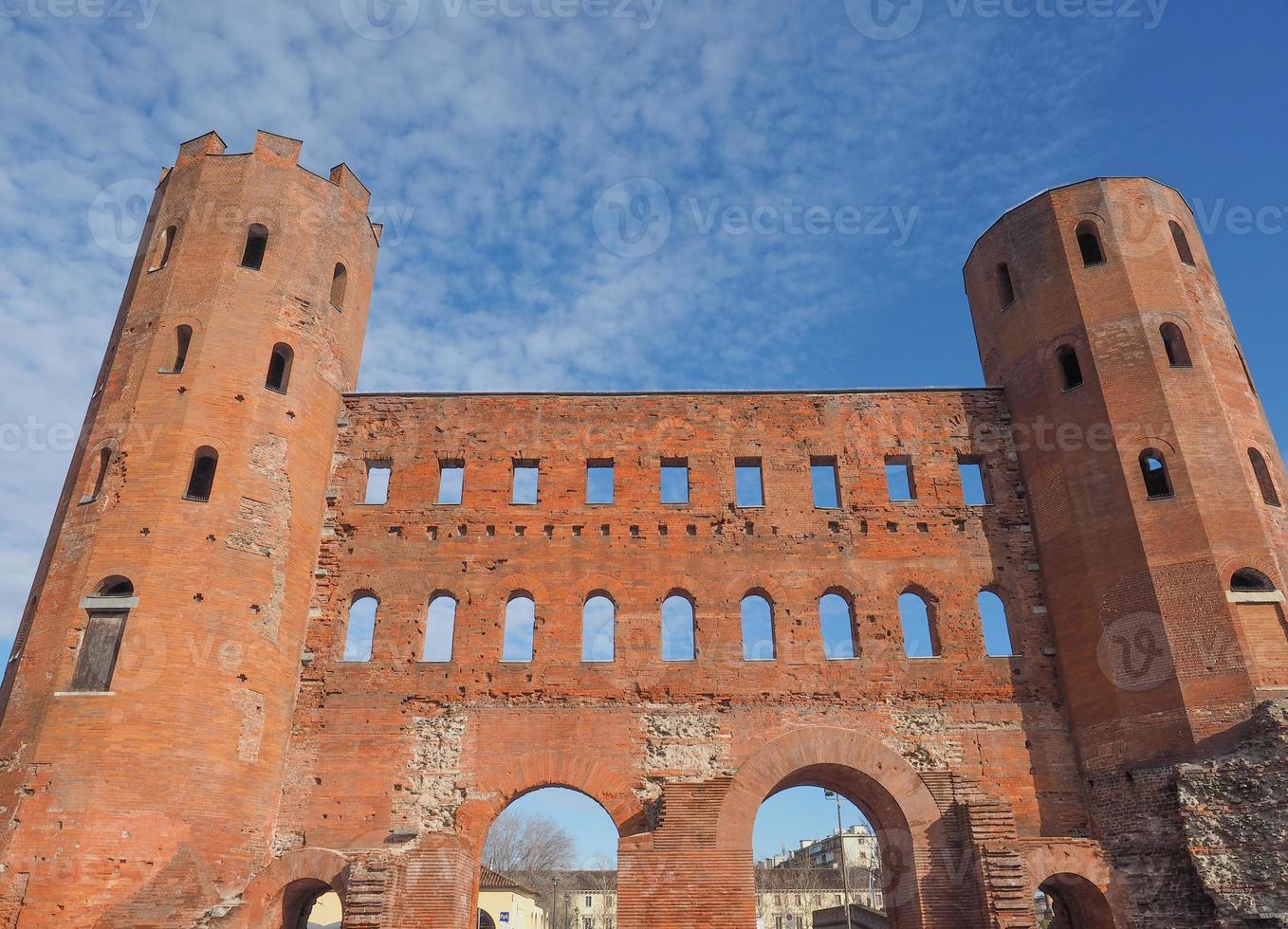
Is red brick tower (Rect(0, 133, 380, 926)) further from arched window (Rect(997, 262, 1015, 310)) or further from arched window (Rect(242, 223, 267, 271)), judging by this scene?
arched window (Rect(997, 262, 1015, 310))

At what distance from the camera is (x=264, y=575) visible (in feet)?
47.3

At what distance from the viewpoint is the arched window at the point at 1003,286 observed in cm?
1781

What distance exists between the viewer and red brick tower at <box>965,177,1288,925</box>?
506 inches

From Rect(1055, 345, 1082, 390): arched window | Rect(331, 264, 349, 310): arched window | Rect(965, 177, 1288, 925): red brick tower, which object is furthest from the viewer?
Rect(331, 264, 349, 310): arched window

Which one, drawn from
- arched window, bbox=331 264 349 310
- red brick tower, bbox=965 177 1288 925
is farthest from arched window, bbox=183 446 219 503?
red brick tower, bbox=965 177 1288 925

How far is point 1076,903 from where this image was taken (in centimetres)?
1362

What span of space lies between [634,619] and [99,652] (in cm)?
839

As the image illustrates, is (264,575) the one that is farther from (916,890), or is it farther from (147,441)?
(916,890)

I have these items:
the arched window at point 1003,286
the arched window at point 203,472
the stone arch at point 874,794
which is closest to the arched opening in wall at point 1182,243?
the arched window at point 1003,286

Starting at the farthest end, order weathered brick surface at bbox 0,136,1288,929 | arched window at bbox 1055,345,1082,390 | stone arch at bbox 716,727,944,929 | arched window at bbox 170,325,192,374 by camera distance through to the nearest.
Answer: arched window at bbox 1055,345,1082,390 < arched window at bbox 170,325,192,374 < stone arch at bbox 716,727,944,929 < weathered brick surface at bbox 0,136,1288,929

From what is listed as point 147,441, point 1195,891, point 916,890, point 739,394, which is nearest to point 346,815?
point 147,441

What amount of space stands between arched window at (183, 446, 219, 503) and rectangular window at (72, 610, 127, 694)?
242 cm

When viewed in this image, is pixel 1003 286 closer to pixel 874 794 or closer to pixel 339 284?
pixel 874 794

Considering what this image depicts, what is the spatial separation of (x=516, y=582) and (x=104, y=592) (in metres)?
6.54
